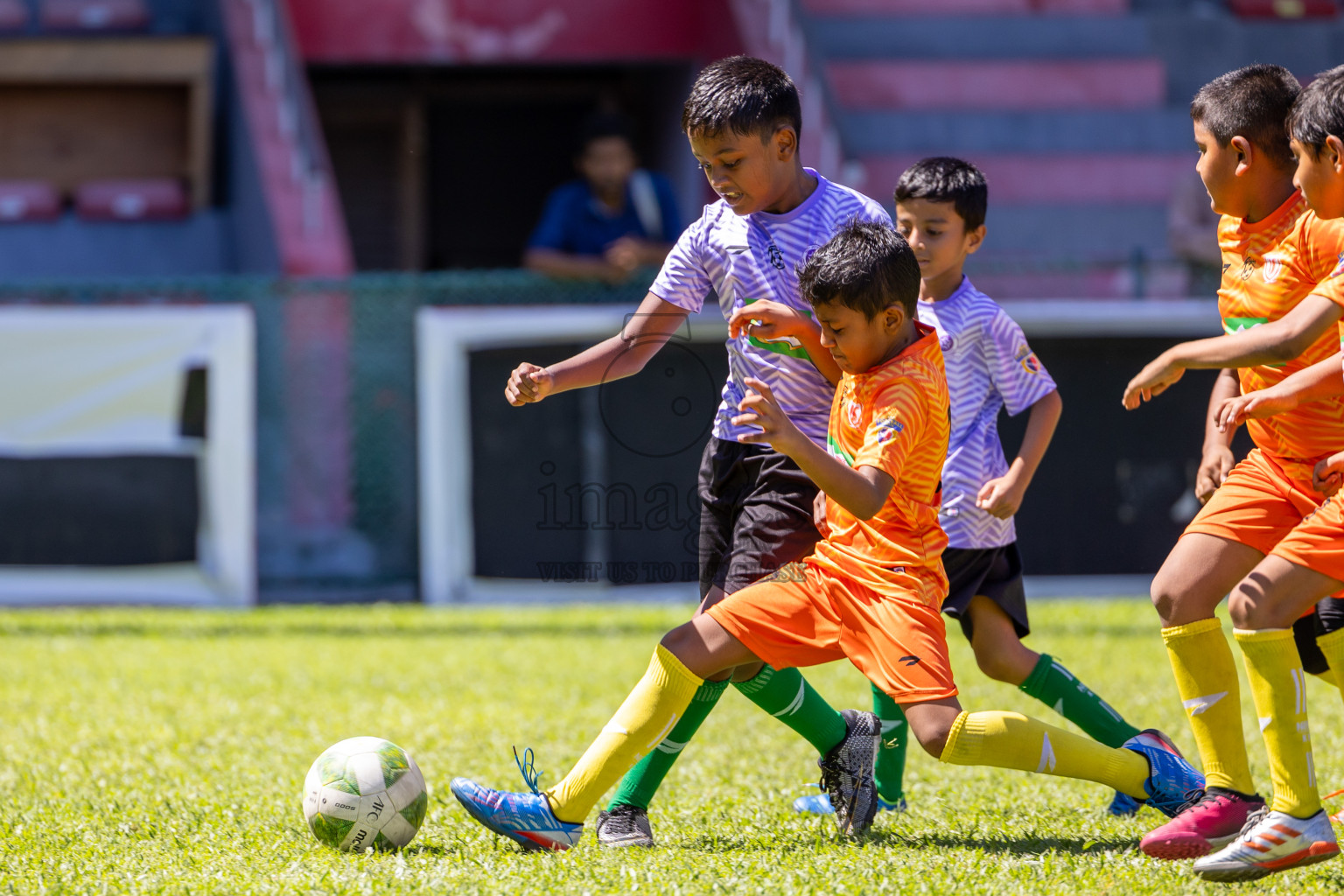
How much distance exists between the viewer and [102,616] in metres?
9.43

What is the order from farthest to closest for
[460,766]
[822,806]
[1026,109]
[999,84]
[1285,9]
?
[1285,9] → [999,84] → [1026,109] → [460,766] → [822,806]

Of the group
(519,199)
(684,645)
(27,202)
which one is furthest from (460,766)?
(519,199)

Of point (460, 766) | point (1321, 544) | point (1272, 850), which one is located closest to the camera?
point (1272, 850)

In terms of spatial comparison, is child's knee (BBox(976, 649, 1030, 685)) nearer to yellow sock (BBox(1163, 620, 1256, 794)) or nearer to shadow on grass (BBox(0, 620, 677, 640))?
yellow sock (BBox(1163, 620, 1256, 794))

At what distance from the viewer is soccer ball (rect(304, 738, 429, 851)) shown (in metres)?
3.65

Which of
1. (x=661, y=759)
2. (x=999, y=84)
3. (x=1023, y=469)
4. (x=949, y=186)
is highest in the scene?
(x=999, y=84)

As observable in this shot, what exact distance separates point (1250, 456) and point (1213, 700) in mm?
584

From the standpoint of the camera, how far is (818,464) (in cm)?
318

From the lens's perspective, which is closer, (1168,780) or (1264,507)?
(1264,507)

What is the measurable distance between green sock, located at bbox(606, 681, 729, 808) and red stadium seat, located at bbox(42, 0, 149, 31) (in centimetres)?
1285

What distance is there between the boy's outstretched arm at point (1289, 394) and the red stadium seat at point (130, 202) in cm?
1267

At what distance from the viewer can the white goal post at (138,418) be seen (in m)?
→ 8.96

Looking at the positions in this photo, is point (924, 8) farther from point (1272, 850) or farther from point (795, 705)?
point (1272, 850)

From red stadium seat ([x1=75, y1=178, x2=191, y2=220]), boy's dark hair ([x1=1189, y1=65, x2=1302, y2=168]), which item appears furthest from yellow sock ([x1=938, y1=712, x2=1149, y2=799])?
red stadium seat ([x1=75, y1=178, x2=191, y2=220])
